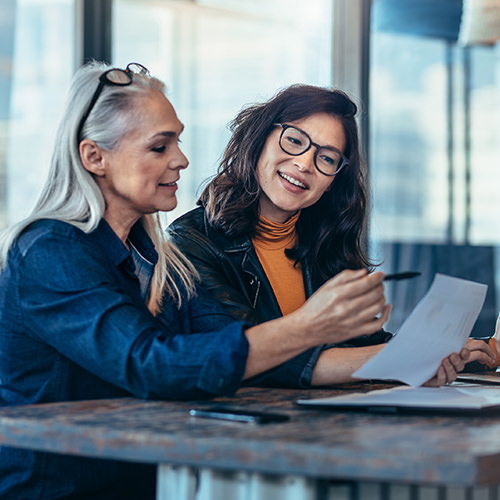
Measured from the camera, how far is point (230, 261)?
199 centimetres

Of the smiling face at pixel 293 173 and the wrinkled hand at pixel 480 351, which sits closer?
the wrinkled hand at pixel 480 351

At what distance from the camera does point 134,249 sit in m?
1.60

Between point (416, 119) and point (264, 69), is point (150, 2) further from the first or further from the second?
point (416, 119)

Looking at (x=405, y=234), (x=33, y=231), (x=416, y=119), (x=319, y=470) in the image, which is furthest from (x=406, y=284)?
(x=319, y=470)

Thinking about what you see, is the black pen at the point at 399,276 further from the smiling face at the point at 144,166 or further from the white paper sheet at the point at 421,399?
the smiling face at the point at 144,166

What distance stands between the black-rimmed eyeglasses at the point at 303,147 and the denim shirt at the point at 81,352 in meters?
0.84

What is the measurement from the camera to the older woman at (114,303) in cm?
122

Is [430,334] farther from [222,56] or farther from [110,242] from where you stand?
[222,56]

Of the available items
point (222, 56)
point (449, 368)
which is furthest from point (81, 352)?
point (222, 56)

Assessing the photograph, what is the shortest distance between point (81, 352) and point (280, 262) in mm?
948

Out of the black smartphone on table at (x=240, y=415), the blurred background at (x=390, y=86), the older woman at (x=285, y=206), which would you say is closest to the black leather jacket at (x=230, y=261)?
the older woman at (x=285, y=206)

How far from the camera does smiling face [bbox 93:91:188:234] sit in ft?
4.85

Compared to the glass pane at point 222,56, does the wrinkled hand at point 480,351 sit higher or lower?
lower

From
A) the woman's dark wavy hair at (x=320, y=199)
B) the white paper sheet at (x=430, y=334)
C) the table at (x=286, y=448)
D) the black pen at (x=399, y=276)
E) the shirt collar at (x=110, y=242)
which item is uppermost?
the woman's dark wavy hair at (x=320, y=199)
